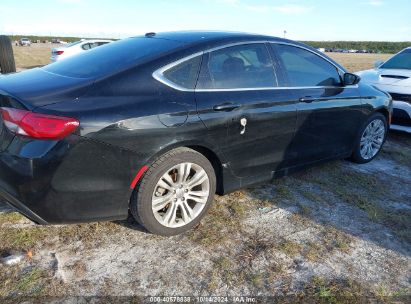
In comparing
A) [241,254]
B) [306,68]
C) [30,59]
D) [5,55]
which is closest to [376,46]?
[30,59]

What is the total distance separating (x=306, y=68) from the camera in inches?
158

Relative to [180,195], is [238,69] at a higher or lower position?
higher

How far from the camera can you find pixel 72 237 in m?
3.03

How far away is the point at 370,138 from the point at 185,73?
3.14 meters

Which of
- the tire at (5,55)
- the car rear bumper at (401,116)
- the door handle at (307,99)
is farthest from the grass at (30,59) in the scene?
the door handle at (307,99)

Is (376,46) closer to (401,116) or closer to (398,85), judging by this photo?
(398,85)

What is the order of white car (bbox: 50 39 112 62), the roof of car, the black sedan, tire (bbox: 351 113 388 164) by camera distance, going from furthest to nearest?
white car (bbox: 50 39 112 62) < tire (bbox: 351 113 388 164) < the roof of car < the black sedan

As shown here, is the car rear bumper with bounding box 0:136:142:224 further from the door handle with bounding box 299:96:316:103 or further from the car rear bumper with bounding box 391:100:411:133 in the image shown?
the car rear bumper with bounding box 391:100:411:133

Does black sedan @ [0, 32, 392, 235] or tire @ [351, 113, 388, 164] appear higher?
black sedan @ [0, 32, 392, 235]

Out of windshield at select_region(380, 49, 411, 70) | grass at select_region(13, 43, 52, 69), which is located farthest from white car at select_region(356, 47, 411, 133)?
grass at select_region(13, 43, 52, 69)

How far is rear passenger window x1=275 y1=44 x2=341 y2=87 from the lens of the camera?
12.5ft

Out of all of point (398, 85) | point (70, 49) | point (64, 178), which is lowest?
point (70, 49)

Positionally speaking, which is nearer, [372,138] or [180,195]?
[180,195]

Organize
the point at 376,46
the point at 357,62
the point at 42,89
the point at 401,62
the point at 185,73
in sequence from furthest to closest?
the point at 376,46 → the point at 357,62 → the point at 401,62 → the point at 185,73 → the point at 42,89
